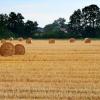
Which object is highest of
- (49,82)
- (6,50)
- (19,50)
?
(6,50)

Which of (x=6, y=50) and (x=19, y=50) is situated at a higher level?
(x=6, y=50)

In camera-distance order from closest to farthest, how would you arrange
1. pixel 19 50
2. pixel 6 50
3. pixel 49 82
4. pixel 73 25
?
pixel 49 82
pixel 6 50
pixel 19 50
pixel 73 25

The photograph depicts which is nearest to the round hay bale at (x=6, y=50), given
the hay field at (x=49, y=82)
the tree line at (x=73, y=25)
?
the hay field at (x=49, y=82)

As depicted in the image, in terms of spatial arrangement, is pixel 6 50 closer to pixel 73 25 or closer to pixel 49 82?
pixel 49 82

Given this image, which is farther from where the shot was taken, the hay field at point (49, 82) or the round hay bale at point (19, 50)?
the round hay bale at point (19, 50)

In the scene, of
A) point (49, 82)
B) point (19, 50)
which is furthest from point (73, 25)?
point (49, 82)

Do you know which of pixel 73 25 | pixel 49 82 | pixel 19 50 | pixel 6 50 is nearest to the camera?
Answer: pixel 49 82

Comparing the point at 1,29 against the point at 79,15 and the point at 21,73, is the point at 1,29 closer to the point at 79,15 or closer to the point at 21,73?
the point at 79,15

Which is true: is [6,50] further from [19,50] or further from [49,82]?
[49,82]

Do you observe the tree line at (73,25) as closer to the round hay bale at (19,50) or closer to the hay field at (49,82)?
the round hay bale at (19,50)

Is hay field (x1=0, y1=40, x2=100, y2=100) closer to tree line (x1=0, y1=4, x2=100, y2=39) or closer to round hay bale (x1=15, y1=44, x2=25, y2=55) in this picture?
round hay bale (x1=15, y1=44, x2=25, y2=55)

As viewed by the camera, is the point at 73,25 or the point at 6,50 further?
the point at 73,25

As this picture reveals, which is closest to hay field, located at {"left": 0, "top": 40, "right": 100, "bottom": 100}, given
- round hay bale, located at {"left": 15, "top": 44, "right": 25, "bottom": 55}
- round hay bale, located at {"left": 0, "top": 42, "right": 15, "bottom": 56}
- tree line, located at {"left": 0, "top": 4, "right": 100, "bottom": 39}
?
round hay bale, located at {"left": 0, "top": 42, "right": 15, "bottom": 56}

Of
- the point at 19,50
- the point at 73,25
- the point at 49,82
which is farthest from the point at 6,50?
the point at 73,25
